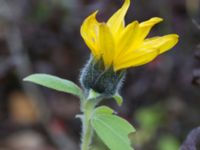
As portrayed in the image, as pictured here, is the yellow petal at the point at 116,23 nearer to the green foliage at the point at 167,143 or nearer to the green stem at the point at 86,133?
the green stem at the point at 86,133

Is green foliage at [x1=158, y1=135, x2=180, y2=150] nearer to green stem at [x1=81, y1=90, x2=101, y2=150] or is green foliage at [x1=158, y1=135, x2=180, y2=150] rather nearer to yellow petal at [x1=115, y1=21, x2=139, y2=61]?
green stem at [x1=81, y1=90, x2=101, y2=150]

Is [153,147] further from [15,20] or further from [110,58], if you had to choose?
[110,58]

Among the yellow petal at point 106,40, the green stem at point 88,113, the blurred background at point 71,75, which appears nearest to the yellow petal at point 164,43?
the yellow petal at point 106,40

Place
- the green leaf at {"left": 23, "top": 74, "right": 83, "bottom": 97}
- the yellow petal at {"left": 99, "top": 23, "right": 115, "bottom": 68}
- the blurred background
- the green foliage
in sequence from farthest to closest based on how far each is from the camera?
the blurred background → the green foliage → the green leaf at {"left": 23, "top": 74, "right": 83, "bottom": 97} → the yellow petal at {"left": 99, "top": 23, "right": 115, "bottom": 68}

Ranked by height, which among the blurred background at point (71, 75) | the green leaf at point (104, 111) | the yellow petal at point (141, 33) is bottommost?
the blurred background at point (71, 75)

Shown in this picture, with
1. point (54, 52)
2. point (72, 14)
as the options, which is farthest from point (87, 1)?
point (54, 52)

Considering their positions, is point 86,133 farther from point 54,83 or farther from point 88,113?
point 54,83

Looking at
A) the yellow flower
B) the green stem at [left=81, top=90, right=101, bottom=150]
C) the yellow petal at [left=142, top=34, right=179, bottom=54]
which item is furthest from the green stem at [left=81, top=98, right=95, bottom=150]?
the yellow petal at [left=142, top=34, right=179, bottom=54]
